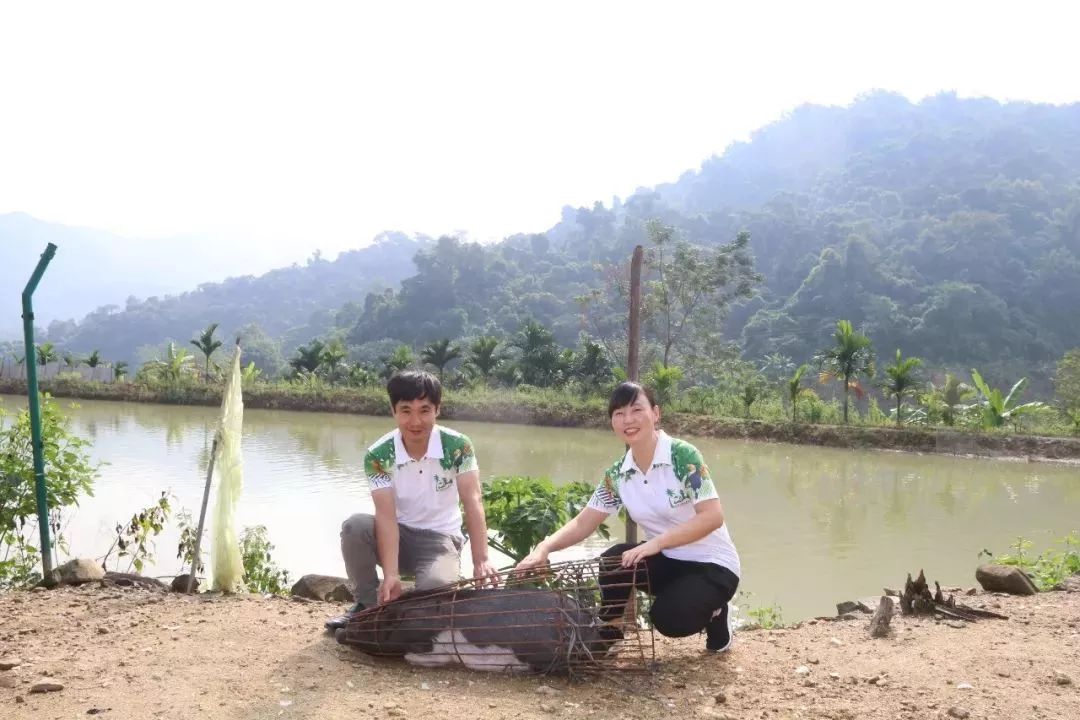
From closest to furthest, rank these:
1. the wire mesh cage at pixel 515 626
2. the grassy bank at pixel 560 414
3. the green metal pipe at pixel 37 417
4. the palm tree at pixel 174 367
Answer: the wire mesh cage at pixel 515 626 < the green metal pipe at pixel 37 417 < the grassy bank at pixel 560 414 < the palm tree at pixel 174 367

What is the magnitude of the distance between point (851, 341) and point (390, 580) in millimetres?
15590

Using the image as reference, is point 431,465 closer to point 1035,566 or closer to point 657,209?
point 1035,566

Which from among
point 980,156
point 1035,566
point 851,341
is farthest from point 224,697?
point 980,156

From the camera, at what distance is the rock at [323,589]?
13.9 ft

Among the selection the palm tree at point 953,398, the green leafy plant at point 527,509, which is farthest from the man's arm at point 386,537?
the palm tree at point 953,398

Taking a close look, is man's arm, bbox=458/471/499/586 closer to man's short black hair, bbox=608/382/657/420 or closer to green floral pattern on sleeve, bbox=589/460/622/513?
green floral pattern on sleeve, bbox=589/460/622/513

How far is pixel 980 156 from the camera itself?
57.4 m

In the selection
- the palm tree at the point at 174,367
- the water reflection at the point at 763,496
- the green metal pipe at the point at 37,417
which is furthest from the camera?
the palm tree at the point at 174,367

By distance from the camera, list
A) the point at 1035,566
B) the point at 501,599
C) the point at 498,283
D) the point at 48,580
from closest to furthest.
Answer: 1. the point at 501,599
2. the point at 48,580
3. the point at 1035,566
4. the point at 498,283

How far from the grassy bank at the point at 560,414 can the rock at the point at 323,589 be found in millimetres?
14366

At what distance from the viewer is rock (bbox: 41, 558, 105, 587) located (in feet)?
12.5

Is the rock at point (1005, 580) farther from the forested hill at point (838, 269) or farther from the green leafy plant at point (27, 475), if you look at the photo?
the forested hill at point (838, 269)

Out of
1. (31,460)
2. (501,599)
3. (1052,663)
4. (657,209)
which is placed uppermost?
(657,209)

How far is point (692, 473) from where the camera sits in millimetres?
2709
